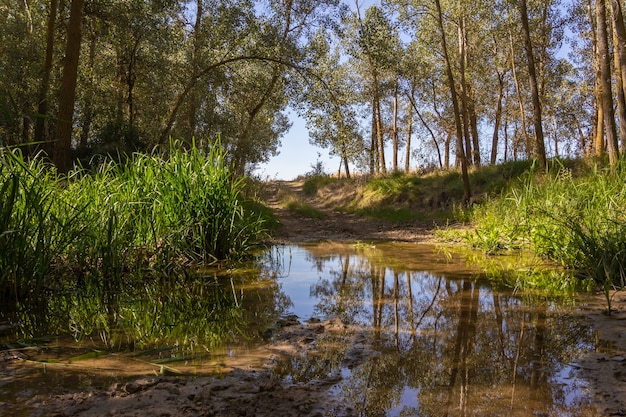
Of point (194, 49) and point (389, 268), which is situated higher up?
point (194, 49)

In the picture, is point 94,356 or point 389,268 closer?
point 94,356

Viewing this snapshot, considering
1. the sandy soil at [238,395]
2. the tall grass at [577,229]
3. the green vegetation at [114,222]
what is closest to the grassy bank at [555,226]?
the tall grass at [577,229]

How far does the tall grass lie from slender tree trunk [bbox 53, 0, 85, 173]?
865 cm

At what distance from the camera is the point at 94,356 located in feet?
7.64

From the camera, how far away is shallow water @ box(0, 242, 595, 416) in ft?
6.33

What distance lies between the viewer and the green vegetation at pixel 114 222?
129 inches

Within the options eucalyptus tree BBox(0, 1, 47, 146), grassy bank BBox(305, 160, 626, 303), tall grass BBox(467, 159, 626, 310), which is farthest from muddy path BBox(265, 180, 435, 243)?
eucalyptus tree BBox(0, 1, 47, 146)

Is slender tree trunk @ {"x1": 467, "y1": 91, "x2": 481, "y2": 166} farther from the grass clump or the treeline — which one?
the grass clump

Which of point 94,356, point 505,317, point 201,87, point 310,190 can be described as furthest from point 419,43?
point 94,356

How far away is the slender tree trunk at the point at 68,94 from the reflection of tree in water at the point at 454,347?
772 cm

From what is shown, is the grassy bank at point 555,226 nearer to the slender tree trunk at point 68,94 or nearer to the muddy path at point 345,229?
the muddy path at point 345,229

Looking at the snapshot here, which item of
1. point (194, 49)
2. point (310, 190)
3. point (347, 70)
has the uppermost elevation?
point (347, 70)

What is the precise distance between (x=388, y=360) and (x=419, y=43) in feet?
71.2

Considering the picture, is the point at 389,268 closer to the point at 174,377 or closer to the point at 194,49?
the point at 174,377
